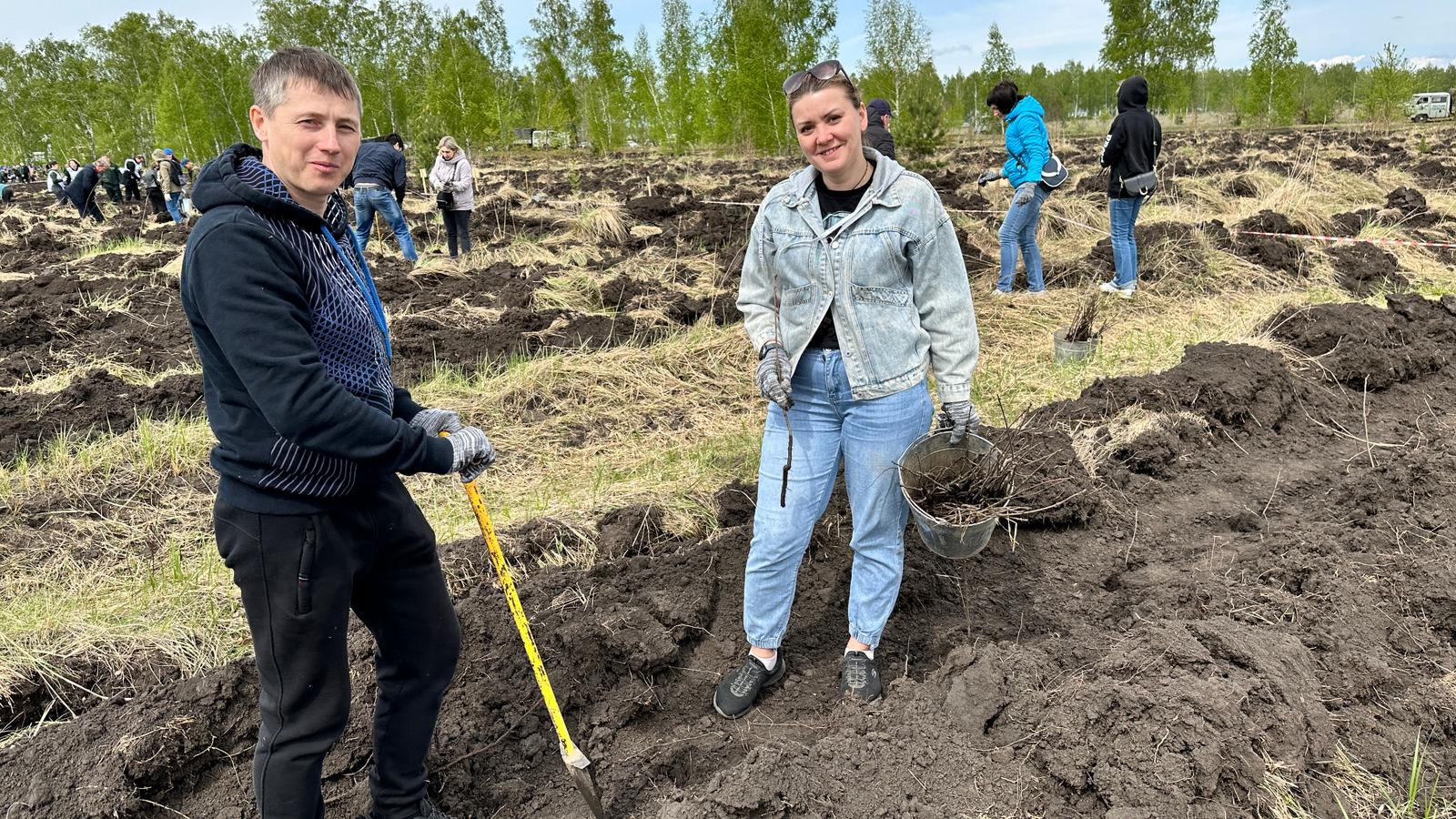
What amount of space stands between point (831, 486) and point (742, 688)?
28.3 inches

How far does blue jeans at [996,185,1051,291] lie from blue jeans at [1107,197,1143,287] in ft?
1.79

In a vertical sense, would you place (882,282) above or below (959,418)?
above

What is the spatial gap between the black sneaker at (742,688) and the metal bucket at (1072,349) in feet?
12.6

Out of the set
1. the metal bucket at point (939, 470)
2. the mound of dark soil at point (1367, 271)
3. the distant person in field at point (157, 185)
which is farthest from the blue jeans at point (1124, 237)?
the distant person in field at point (157, 185)

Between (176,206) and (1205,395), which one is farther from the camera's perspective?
(176,206)

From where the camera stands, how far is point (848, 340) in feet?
7.84

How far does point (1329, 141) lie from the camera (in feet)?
74.7

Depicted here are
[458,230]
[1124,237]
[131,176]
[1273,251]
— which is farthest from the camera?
[131,176]

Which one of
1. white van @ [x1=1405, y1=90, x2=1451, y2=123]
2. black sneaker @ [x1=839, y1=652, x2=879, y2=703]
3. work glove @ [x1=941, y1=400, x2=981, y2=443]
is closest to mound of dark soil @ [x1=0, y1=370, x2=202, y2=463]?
black sneaker @ [x1=839, y1=652, x2=879, y2=703]

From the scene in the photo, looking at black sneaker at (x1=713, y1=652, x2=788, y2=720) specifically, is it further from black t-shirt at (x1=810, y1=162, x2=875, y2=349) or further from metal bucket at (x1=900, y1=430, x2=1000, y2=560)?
black t-shirt at (x1=810, y1=162, x2=875, y2=349)

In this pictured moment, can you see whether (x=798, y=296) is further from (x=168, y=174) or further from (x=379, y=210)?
(x=168, y=174)

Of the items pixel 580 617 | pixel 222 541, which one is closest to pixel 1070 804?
pixel 580 617

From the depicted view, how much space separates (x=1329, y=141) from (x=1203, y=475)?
24.4 meters

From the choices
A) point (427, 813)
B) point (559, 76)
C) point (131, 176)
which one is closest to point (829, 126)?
point (427, 813)
